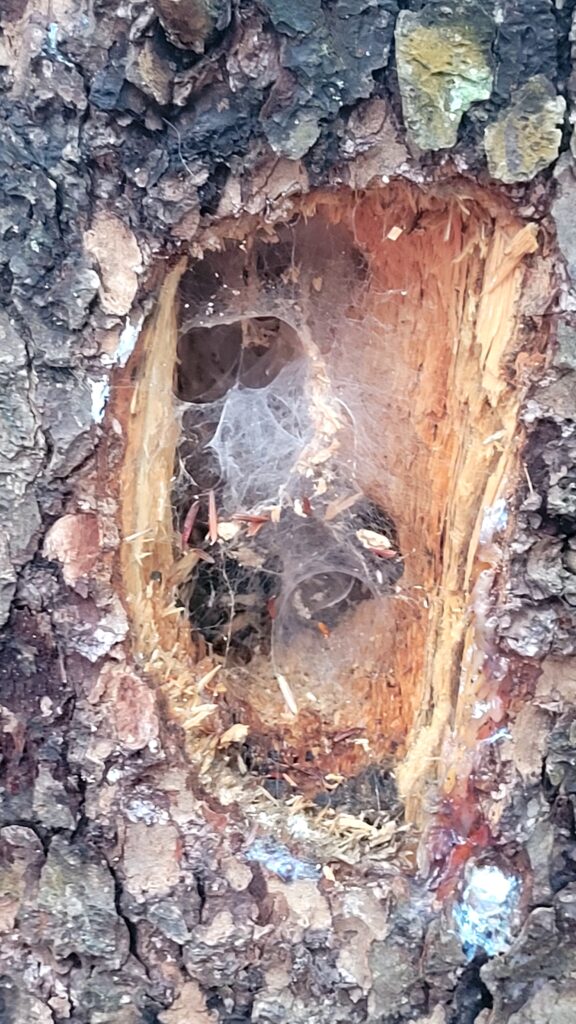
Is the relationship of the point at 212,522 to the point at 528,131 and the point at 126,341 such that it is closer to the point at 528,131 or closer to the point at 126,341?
the point at 126,341

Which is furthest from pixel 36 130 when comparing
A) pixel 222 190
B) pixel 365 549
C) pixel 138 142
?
pixel 365 549

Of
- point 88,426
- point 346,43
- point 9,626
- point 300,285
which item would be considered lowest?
point 9,626

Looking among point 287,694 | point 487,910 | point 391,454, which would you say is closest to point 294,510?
point 391,454

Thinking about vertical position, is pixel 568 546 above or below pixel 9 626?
above

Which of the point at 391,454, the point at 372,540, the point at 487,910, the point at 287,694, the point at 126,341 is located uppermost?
the point at 126,341

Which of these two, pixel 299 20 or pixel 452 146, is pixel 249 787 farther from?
pixel 299 20

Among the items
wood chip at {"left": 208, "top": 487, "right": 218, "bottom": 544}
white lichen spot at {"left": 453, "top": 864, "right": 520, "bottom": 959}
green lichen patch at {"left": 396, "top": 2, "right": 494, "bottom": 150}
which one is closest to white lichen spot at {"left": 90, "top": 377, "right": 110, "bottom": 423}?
wood chip at {"left": 208, "top": 487, "right": 218, "bottom": 544}

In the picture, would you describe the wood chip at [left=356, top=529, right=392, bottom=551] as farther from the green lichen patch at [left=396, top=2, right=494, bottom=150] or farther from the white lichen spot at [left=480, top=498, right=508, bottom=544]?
the green lichen patch at [left=396, top=2, right=494, bottom=150]
